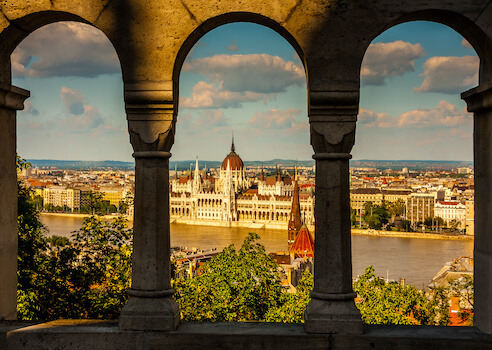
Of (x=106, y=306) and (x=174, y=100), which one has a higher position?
(x=174, y=100)

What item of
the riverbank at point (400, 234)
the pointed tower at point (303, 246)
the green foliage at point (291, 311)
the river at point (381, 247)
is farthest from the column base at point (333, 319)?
the riverbank at point (400, 234)

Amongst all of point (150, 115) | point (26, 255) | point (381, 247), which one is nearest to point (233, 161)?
point (381, 247)

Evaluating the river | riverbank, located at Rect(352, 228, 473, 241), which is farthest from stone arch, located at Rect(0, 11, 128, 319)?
riverbank, located at Rect(352, 228, 473, 241)

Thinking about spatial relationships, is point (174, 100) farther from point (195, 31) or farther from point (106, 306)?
point (106, 306)

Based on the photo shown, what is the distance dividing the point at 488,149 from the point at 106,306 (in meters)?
3.85

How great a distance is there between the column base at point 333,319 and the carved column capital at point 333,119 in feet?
2.22

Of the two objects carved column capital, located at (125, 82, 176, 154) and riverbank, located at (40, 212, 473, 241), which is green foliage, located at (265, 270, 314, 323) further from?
riverbank, located at (40, 212, 473, 241)

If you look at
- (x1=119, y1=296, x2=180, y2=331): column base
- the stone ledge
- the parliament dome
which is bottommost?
the stone ledge

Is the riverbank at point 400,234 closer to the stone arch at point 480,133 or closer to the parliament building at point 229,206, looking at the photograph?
the parliament building at point 229,206

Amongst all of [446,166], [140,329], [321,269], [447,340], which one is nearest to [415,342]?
[447,340]

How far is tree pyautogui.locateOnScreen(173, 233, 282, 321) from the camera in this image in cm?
712

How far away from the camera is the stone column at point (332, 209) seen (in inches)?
98.6

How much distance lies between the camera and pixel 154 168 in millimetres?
2617

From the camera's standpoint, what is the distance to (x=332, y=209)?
255cm
